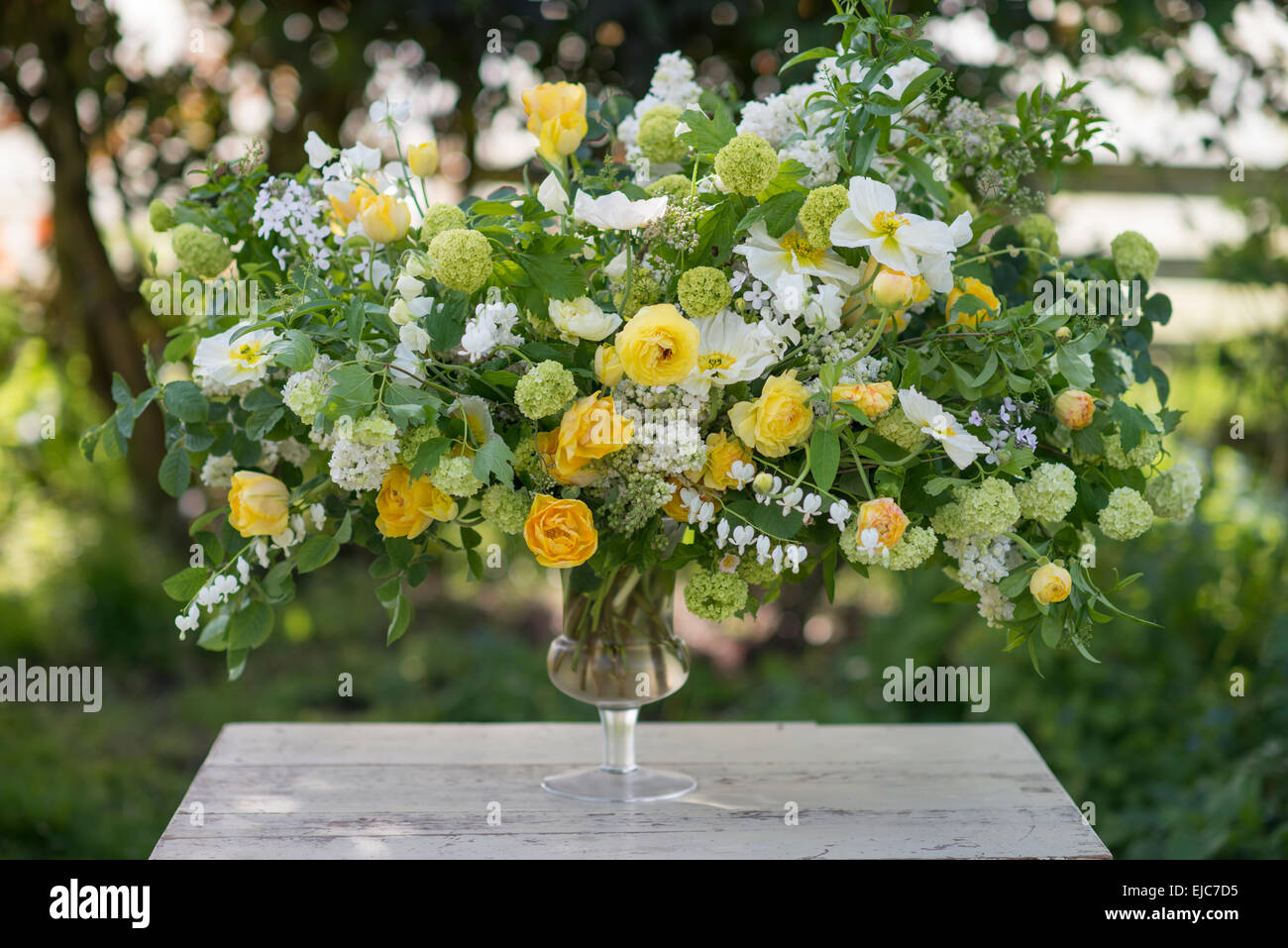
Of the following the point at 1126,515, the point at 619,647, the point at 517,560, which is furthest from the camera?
the point at 517,560

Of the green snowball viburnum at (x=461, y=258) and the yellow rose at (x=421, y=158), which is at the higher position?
the yellow rose at (x=421, y=158)

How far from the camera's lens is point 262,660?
3.67m

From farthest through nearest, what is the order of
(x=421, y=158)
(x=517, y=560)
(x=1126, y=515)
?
(x=517, y=560), (x=421, y=158), (x=1126, y=515)

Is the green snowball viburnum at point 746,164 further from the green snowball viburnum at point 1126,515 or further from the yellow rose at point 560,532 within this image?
the green snowball viburnum at point 1126,515

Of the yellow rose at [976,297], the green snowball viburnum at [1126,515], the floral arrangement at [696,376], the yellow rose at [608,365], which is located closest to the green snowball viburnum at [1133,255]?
the floral arrangement at [696,376]

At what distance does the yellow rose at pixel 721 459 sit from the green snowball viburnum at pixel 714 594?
0.10 meters

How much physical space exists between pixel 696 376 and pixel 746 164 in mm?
207

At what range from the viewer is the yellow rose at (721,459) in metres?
1.23

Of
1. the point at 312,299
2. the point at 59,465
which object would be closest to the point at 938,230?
the point at 312,299

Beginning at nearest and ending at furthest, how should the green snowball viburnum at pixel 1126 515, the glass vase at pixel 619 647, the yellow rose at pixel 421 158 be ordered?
the green snowball viburnum at pixel 1126 515 → the yellow rose at pixel 421 158 → the glass vase at pixel 619 647

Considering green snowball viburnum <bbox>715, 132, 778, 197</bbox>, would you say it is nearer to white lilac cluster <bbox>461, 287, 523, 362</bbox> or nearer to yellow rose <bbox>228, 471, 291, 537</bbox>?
white lilac cluster <bbox>461, 287, 523, 362</bbox>

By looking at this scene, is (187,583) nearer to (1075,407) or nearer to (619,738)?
(619,738)

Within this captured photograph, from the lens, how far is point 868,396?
3.77 feet

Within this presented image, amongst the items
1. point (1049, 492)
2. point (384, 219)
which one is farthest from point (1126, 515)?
point (384, 219)
